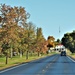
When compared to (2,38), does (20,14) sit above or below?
above

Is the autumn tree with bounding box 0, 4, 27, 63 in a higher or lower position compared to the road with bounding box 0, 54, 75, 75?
higher

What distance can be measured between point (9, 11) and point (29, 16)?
362 inches

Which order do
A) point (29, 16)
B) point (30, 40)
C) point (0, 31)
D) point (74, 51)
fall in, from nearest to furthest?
point (0, 31), point (29, 16), point (30, 40), point (74, 51)

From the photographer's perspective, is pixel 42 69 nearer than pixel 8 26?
Yes

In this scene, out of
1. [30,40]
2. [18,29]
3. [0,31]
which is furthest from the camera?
[30,40]

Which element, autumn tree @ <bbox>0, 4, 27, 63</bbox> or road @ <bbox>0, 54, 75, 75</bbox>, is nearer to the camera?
road @ <bbox>0, 54, 75, 75</bbox>

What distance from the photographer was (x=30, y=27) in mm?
83062

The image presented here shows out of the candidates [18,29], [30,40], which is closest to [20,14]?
[18,29]

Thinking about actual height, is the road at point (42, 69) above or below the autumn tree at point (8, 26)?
below

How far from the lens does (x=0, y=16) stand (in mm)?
49250

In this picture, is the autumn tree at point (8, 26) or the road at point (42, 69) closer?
the road at point (42, 69)

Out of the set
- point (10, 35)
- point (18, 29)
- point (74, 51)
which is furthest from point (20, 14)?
point (74, 51)

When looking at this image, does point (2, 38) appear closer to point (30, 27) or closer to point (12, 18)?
point (12, 18)

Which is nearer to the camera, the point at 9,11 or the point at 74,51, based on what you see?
the point at 9,11
